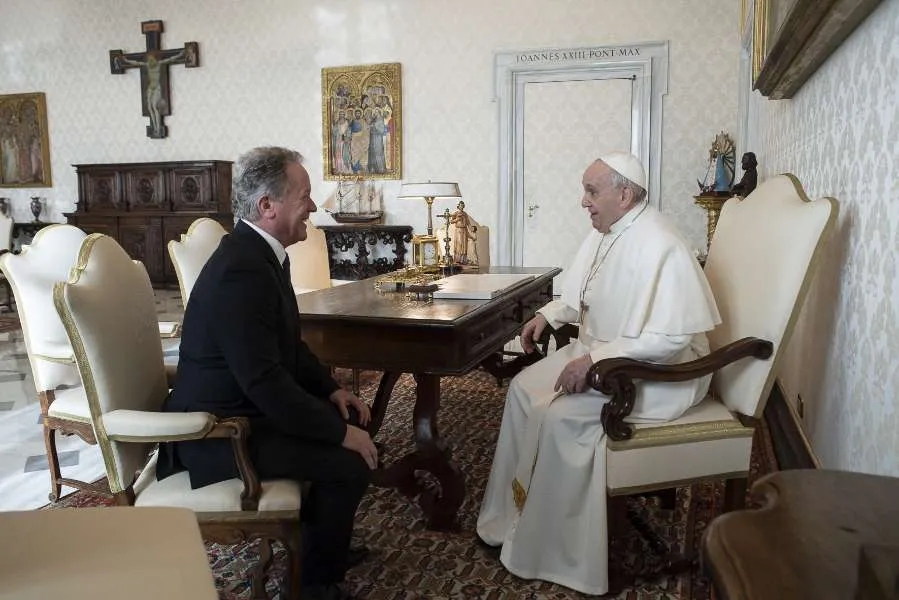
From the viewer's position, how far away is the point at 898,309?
169 cm

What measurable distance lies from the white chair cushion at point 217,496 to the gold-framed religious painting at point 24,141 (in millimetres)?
10442

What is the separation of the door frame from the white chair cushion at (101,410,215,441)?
22.6 ft

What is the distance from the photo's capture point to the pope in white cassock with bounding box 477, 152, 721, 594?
2297 millimetres

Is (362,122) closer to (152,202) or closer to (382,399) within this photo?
(152,202)

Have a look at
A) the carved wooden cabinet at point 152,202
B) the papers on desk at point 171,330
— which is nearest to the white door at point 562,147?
the carved wooden cabinet at point 152,202

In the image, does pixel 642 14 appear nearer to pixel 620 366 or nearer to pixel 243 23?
pixel 243 23

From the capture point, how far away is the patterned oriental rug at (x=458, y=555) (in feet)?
7.61

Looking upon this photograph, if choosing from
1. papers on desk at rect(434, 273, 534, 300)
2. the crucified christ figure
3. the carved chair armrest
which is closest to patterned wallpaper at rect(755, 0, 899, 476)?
the carved chair armrest

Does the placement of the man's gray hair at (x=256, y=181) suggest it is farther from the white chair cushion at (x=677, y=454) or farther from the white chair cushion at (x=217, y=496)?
the white chair cushion at (x=677, y=454)

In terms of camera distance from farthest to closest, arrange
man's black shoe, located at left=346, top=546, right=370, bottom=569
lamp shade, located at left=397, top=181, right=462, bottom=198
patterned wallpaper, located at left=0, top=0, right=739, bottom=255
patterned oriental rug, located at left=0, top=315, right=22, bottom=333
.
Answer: patterned wallpaper, located at left=0, top=0, right=739, bottom=255 → patterned oriental rug, located at left=0, top=315, right=22, bottom=333 → lamp shade, located at left=397, top=181, right=462, bottom=198 → man's black shoe, located at left=346, top=546, right=370, bottom=569

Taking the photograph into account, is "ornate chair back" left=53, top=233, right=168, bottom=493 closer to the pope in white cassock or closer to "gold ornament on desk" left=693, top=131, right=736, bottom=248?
the pope in white cassock

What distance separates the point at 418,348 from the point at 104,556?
5.37ft

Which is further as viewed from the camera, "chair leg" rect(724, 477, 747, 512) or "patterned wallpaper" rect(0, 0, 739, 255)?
"patterned wallpaper" rect(0, 0, 739, 255)

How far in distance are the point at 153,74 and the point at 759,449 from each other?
9.27 m
